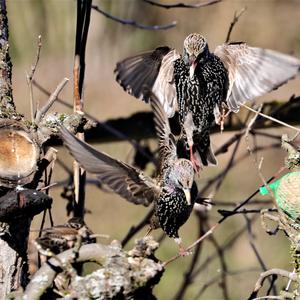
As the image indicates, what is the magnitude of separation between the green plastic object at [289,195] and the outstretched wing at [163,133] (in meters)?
0.40

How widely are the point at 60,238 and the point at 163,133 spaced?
2.11ft

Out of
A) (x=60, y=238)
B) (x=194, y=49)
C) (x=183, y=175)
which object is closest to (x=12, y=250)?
(x=60, y=238)

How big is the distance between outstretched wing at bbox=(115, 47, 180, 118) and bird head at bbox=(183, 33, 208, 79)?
0.32ft

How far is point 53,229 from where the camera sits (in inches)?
70.9

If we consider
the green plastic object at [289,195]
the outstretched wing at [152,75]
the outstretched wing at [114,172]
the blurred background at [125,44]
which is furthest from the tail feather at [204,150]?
the blurred background at [125,44]

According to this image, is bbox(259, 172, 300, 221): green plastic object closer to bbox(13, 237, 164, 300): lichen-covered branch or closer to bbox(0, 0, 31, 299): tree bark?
bbox(13, 237, 164, 300): lichen-covered branch

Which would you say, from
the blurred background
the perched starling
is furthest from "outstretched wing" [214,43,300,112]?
the blurred background

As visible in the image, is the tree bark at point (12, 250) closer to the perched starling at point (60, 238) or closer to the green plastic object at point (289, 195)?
the perched starling at point (60, 238)

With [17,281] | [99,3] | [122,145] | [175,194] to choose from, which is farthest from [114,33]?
[17,281]

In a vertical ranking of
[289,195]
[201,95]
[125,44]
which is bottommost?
[289,195]

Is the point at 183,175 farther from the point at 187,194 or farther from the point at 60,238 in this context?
the point at 60,238

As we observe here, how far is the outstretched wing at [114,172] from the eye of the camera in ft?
6.01

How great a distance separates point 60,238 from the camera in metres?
1.76

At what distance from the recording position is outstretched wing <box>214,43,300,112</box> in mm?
2367
